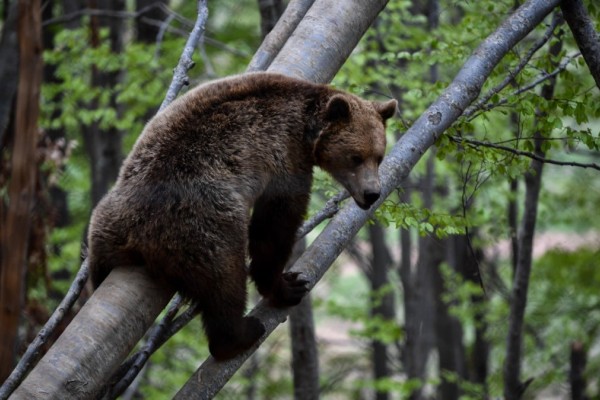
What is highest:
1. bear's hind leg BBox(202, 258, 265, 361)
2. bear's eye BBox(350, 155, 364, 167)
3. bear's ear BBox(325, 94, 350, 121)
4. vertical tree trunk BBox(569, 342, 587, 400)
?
bear's ear BBox(325, 94, 350, 121)

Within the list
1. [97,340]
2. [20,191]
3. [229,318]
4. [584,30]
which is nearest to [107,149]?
[229,318]

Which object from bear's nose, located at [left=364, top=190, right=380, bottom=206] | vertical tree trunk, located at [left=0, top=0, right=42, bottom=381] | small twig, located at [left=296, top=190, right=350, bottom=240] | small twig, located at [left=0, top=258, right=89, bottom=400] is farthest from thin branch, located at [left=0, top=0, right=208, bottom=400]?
vertical tree trunk, located at [left=0, top=0, right=42, bottom=381]

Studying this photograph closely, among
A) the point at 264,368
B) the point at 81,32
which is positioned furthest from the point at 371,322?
the point at 264,368

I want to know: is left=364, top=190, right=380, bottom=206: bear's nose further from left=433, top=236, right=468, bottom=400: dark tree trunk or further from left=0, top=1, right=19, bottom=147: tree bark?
left=433, top=236, right=468, bottom=400: dark tree trunk

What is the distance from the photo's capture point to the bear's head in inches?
191

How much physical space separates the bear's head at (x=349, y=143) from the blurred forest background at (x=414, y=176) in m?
0.48

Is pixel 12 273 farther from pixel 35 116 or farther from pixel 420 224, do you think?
pixel 420 224

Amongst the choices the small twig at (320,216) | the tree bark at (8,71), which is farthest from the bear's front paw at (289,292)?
the tree bark at (8,71)

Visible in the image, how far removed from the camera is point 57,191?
15172 millimetres

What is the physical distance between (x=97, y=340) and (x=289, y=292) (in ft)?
4.62

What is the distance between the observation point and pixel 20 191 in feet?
8.76

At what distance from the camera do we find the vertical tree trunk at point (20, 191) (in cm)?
259

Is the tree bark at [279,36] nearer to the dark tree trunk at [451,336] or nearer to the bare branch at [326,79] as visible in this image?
the bare branch at [326,79]

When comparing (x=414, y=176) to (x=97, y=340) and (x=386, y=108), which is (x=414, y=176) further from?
(x=97, y=340)
